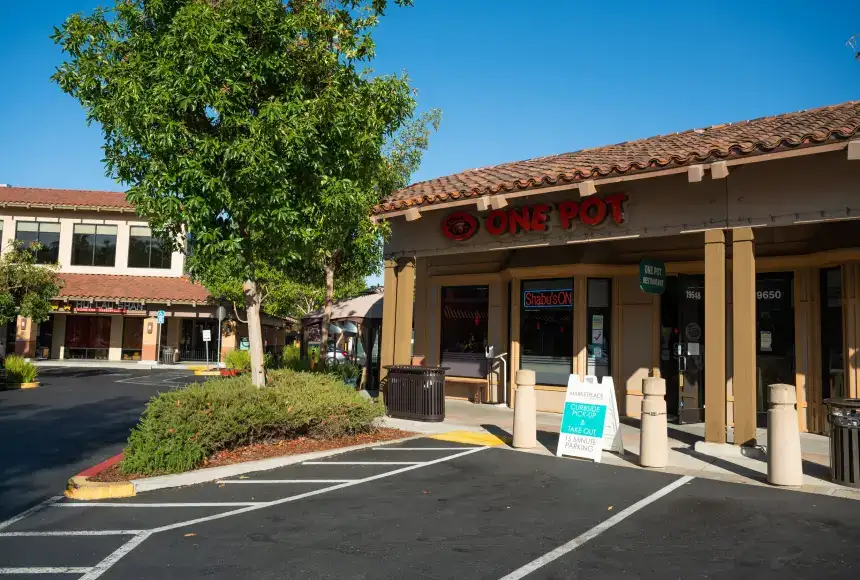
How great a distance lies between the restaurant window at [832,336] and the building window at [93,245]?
35795mm

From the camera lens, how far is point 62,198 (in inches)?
1495

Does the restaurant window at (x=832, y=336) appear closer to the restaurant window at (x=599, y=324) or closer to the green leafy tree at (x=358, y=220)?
the restaurant window at (x=599, y=324)

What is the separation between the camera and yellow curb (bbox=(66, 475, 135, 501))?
725cm

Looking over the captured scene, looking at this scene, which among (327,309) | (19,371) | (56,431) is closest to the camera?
(56,431)

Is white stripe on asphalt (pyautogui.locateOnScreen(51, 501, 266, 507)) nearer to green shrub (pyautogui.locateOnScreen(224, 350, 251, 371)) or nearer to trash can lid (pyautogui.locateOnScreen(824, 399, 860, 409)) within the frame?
trash can lid (pyautogui.locateOnScreen(824, 399, 860, 409))

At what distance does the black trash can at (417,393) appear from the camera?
1276 cm

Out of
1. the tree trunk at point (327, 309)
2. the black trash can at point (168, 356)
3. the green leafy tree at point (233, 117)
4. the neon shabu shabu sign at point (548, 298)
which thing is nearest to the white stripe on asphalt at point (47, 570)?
the green leafy tree at point (233, 117)

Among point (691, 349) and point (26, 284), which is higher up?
point (26, 284)

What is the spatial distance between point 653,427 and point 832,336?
4.91 metres

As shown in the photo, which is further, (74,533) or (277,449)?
(277,449)

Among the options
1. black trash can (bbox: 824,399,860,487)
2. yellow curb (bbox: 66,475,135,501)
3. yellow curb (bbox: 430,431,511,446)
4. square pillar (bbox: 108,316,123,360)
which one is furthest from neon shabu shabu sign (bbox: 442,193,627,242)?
square pillar (bbox: 108,316,123,360)

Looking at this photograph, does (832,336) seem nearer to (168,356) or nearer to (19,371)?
(19,371)

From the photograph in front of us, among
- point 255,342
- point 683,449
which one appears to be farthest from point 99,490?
point 683,449

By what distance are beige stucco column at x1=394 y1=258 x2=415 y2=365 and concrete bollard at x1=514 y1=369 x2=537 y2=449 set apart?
3.94 metres
